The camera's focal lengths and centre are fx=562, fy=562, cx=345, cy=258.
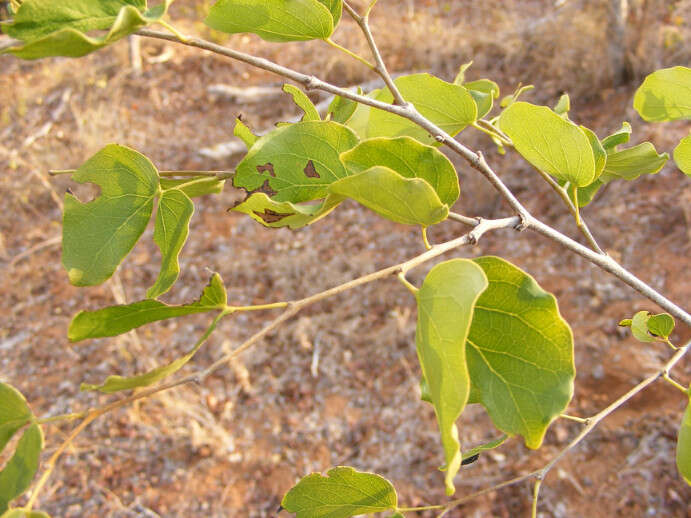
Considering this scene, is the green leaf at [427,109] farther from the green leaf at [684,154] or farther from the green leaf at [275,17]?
the green leaf at [684,154]

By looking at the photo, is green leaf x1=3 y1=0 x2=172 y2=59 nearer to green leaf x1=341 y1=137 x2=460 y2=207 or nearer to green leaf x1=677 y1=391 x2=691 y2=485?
green leaf x1=341 y1=137 x2=460 y2=207

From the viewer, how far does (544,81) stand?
4.66m

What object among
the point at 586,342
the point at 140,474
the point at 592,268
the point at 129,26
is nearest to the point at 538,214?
the point at 592,268

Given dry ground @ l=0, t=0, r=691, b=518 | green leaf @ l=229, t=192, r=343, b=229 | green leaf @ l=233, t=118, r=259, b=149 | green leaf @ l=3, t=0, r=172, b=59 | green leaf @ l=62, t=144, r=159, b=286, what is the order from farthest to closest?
dry ground @ l=0, t=0, r=691, b=518 < green leaf @ l=233, t=118, r=259, b=149 < green leaf @ l=62, t=144, r=159, b=286 < green leaf @ l=229, t=192, r=343, b=229 < green leaf @ l=3, t=0, r=172, b=59

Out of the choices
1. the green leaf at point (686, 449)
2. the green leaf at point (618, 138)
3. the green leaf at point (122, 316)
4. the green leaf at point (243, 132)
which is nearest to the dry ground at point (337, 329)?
the green leaf at point (243, 132)

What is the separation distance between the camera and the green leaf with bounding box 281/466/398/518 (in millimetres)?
643

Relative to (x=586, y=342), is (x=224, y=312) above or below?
above

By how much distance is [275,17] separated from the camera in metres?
0.61

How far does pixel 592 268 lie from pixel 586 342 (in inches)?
23.1

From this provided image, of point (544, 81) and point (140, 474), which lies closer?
point (140, 474)

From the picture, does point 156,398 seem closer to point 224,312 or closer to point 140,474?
point 140,474

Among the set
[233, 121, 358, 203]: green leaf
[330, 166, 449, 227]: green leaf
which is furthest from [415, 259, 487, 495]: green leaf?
[233, 121, 358, 203]: green leaf

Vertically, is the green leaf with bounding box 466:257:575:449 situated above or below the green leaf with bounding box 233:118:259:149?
below

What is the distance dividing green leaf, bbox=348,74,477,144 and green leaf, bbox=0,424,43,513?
0.52 metres
